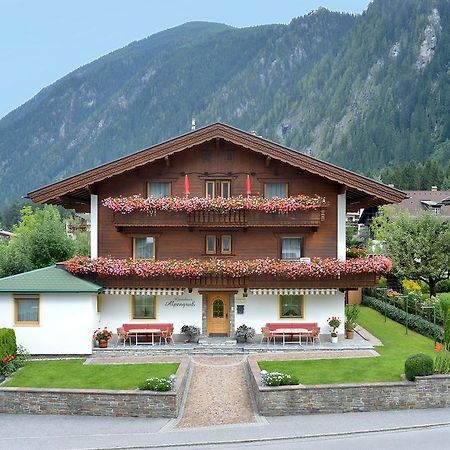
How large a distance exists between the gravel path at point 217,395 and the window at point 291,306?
402 centimetres

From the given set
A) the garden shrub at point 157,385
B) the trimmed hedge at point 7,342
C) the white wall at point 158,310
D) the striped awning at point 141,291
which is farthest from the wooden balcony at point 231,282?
the garden shrub at point 157,385

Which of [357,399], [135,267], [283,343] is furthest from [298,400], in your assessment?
[135,267]

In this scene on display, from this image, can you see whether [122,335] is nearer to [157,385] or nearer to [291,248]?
[291,248]

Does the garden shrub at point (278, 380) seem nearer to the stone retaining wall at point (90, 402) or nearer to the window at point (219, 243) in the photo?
the stone retaining wall at point (90, 402)

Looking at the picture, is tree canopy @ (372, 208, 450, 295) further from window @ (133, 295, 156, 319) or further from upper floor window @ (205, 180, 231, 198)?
window @ (133, 295, 156, 319)

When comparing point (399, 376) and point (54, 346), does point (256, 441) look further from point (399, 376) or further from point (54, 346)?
point (54, 346)

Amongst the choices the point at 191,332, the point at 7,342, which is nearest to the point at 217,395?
the point at 191,332

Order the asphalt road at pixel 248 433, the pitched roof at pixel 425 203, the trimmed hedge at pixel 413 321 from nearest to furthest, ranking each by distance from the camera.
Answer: the asphalt road at pixel 248 433
the trimmed hedge at pixel 413 321
the pitched roof at pixel 425 203

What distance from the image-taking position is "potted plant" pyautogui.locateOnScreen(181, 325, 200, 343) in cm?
2967

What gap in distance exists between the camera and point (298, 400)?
66.3 ft

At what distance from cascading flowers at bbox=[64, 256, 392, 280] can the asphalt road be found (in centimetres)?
937

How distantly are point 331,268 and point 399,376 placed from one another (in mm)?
7322

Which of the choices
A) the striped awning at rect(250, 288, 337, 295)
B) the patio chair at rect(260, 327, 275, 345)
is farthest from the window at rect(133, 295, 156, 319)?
the patio chair at rect(260, 327, 275, 345)

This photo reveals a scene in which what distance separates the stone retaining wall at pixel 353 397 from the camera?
20.1 metres
